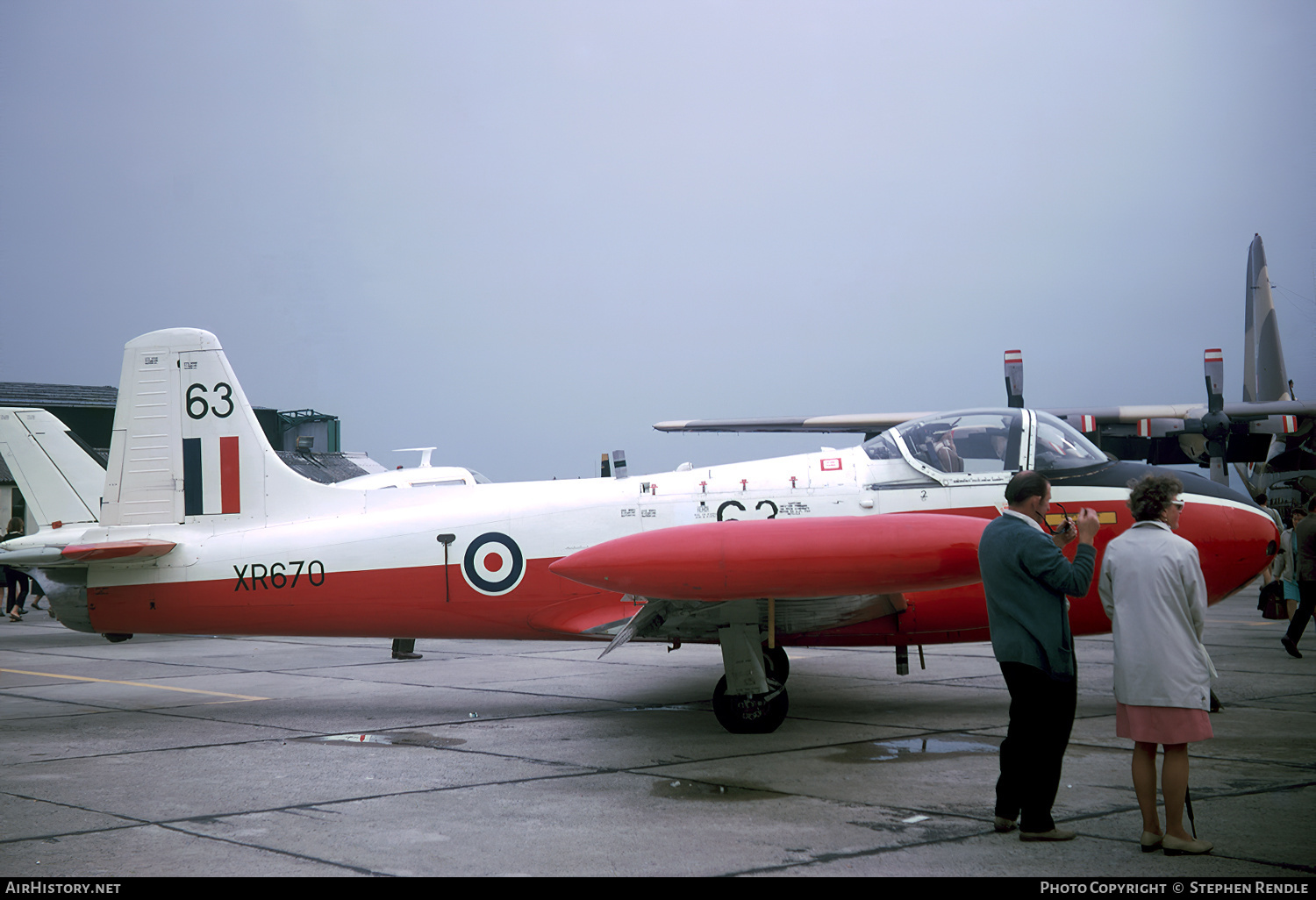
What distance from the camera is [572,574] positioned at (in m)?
6.87

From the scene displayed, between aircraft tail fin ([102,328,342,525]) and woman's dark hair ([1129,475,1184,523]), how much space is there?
7.12 meters

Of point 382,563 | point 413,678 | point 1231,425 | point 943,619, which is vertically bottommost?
point 413,678

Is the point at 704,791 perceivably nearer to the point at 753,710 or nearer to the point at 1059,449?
the point at 753,710

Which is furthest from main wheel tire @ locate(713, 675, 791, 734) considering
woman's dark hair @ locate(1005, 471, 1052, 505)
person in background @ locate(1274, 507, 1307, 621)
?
person in background @ locate(1274, 507, 1307, 621)

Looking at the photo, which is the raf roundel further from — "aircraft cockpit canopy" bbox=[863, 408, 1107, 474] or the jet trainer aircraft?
"aircraft cockpit canopy" bbox=[863, 408, 1107, 474]

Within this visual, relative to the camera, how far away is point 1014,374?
20.4 m

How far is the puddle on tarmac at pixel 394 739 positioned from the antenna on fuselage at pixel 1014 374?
1532 cm

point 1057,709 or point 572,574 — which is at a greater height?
point 572,574

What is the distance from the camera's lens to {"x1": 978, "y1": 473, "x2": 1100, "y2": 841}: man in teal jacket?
471 cm

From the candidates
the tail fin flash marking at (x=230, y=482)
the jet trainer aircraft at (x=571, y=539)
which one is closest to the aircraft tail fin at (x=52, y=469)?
the jet trainer aircraft at (x=571, y=539)

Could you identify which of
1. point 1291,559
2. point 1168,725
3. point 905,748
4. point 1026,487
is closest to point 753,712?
point 905,748
